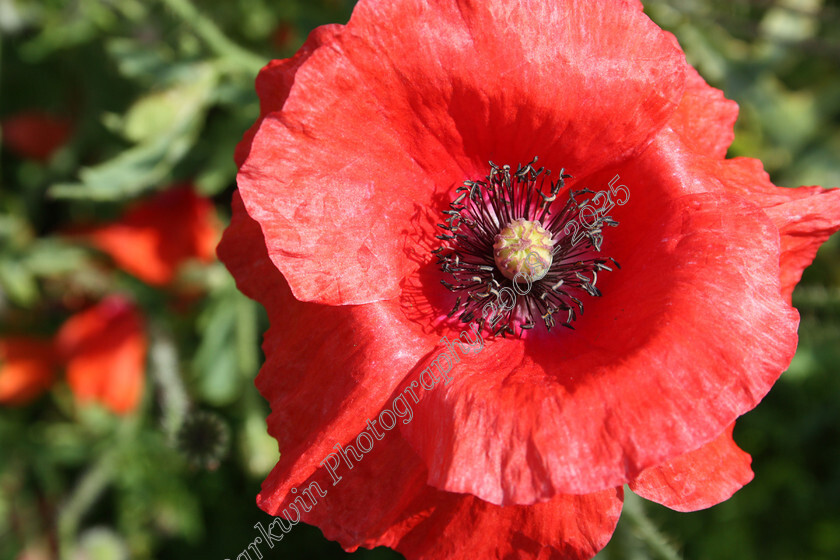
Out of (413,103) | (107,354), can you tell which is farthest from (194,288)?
(413,103)

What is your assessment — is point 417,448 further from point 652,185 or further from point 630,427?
point 652,185

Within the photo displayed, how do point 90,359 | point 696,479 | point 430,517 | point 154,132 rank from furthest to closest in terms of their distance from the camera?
1. point 90,359
2. point 154,132
3. point 430,517
4. point 696,479

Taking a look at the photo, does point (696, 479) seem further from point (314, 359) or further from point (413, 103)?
point (413, 103)

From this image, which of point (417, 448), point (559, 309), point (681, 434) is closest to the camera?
point (681, 434)

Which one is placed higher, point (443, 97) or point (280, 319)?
point (443, 97)

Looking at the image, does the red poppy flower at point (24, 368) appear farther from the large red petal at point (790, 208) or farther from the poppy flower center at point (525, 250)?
the large red petal at point (790, 208)

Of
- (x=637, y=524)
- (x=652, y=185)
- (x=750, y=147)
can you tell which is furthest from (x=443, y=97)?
(x=750, y=147)

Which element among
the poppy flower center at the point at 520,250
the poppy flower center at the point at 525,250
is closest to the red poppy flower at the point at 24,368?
the poppy flower center at the point at 520,250
